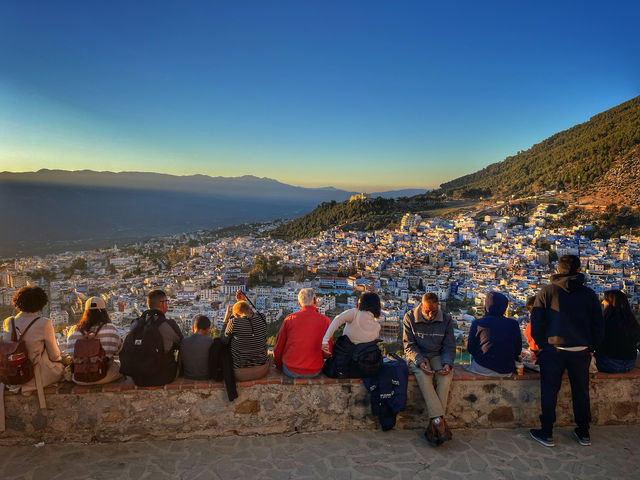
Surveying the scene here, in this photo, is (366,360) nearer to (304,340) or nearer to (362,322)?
(362,322)

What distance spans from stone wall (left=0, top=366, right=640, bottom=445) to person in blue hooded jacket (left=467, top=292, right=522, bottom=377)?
118mm

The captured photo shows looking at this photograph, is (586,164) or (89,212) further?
(89,212)

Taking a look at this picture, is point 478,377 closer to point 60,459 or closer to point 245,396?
point 245,396

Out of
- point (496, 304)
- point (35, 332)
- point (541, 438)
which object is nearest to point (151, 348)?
point (35, 332)

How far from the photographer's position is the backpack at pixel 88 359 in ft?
8.18

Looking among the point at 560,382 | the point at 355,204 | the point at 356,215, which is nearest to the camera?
the point at 560,382

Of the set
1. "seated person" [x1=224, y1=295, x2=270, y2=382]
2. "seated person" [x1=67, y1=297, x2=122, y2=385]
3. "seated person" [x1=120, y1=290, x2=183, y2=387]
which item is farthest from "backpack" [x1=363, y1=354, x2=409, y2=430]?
"seated person" [x1=67, y1=297, x2=122, y2=385]

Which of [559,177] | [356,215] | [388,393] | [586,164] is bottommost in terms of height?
[388,393]

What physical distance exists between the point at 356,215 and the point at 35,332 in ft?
171

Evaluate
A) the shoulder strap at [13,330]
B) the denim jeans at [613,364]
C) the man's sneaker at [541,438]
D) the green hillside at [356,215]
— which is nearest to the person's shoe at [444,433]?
the man's sneaker at [541,438]

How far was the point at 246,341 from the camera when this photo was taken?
2.66m

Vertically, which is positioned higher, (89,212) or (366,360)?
(89,212)

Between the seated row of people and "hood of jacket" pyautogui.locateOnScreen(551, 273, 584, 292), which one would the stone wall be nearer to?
the seated row of people

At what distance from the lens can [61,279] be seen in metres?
23.6
